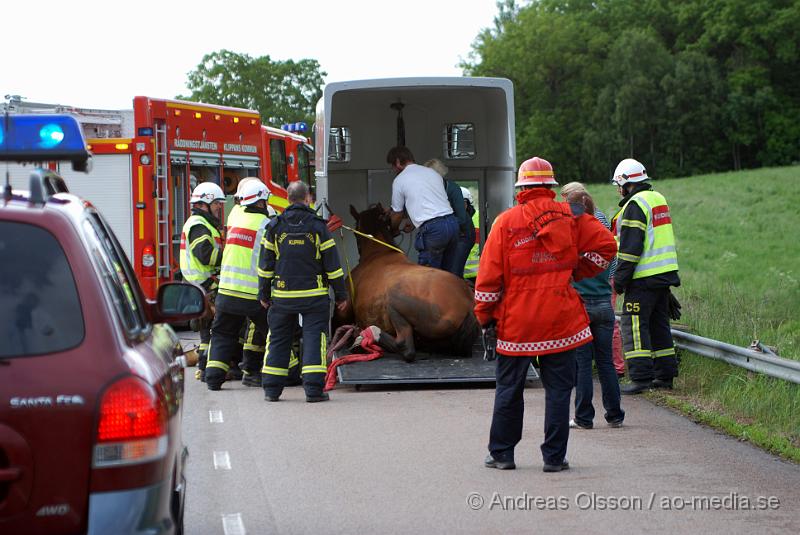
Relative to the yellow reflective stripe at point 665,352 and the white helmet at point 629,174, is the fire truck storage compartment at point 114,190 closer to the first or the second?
the white helmet at point 629,174

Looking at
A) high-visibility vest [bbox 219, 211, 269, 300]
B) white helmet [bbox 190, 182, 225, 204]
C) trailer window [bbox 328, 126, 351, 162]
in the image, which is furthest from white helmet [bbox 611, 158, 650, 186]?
trailer window [bbox 328, 126, 351, 162]

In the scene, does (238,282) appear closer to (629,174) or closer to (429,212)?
(429,212)

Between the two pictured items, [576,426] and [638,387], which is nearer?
[576,426]

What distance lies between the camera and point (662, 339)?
11195 mm

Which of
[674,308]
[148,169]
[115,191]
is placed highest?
[148,169]

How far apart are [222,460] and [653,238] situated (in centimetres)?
481

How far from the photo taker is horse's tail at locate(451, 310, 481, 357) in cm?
1245

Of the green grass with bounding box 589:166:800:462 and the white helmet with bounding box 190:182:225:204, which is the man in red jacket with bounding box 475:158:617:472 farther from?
the white helmet with bounding box 190:182:225:204

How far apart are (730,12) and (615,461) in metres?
85.8

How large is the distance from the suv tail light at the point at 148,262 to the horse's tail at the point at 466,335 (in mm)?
7043

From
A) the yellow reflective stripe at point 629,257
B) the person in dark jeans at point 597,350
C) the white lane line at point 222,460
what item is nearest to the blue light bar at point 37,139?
the white lane line at point 222,460

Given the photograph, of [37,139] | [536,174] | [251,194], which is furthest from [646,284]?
[37,139]

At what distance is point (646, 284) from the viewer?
11.1m

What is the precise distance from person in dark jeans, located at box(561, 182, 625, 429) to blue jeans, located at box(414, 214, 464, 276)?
4034 millimetres
